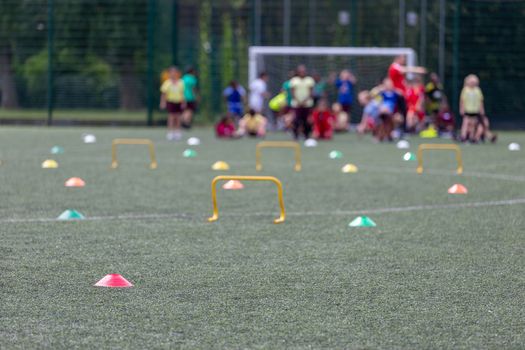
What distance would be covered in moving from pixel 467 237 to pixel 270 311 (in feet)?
13.1

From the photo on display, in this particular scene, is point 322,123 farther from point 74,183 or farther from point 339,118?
point 74,183

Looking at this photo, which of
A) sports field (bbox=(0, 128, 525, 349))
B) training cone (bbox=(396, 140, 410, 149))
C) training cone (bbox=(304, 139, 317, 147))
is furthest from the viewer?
training cone (bbox=(304, 139, 317, 147))

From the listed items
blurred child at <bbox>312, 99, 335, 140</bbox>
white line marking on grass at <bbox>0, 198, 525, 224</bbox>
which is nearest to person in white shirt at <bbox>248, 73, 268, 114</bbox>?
blurred child at <bbox>312, 99, 335, 140</bbox>

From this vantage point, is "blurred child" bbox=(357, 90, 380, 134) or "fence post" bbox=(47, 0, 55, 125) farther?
"fence post" bbox=(47, 0, 55, 125)

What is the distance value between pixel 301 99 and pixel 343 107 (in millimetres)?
4651

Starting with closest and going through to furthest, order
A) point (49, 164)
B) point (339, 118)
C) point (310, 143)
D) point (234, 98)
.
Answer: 1. point (49, 164)
2. point (310, 143)
3. point (234, 98)
4. point (339, 118)

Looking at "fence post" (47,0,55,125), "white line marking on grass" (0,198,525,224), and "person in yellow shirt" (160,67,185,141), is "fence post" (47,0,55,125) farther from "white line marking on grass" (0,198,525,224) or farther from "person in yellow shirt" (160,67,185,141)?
"white line marking on grass" (0,198,525,224)

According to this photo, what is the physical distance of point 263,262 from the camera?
905cm

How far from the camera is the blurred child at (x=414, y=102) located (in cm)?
3073

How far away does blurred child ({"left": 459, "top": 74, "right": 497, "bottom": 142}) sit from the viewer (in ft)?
87.9

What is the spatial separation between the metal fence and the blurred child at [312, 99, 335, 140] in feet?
18.6

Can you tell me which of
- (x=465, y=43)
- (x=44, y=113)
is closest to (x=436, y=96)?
(x=465, y=43)

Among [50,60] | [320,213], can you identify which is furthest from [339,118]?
[320,213]

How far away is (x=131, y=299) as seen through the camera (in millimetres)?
7465
